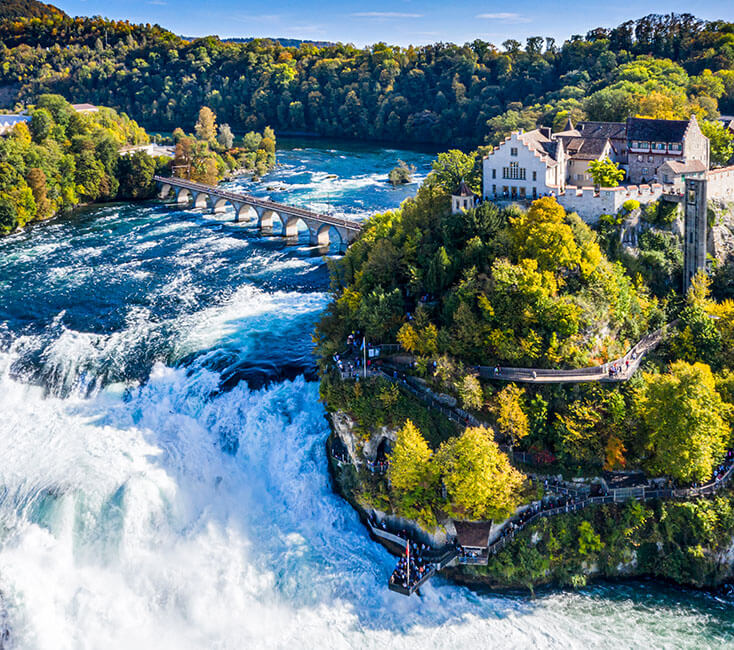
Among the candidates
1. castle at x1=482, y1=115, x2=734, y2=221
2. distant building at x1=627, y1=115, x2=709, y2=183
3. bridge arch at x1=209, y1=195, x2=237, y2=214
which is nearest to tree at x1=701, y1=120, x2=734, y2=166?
castle at x1=482, y1=115, x2=734, y2=221

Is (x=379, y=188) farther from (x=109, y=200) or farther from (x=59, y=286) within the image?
(x=59, y=286)

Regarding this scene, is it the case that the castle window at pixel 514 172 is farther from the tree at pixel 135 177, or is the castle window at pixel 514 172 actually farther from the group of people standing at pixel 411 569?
the tree at pixel 135 177

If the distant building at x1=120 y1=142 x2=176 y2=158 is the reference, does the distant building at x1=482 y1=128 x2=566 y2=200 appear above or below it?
below

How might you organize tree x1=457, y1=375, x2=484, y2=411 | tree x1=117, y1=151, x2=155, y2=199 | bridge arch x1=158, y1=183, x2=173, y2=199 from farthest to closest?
1. bridge arch x1=158, y1=183, x2=173, y2=199
2. tree x1=117, y1=151, x2=155, y2=199
3. tree x1=457, y1=375, x2=484, y2=411

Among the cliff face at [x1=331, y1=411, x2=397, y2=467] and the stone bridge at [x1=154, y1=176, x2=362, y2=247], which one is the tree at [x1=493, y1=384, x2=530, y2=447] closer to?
the cliff face at [x1=331, y1=411, x2=397, y2=467]

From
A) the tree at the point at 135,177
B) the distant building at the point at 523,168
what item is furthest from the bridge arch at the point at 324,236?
the tree at the point at 135,177

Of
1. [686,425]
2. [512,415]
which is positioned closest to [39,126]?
[512,415]
